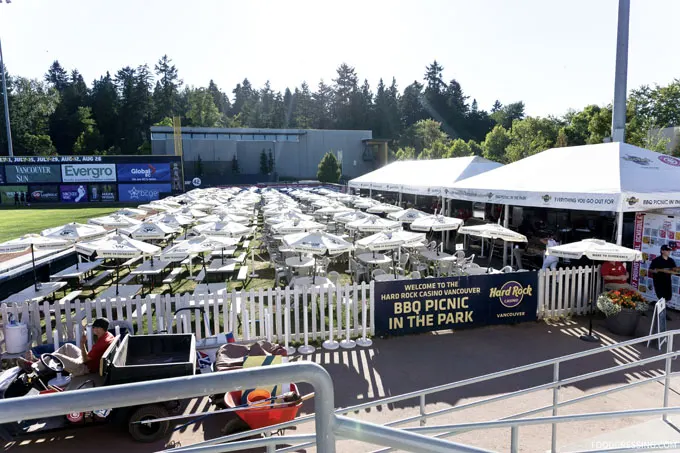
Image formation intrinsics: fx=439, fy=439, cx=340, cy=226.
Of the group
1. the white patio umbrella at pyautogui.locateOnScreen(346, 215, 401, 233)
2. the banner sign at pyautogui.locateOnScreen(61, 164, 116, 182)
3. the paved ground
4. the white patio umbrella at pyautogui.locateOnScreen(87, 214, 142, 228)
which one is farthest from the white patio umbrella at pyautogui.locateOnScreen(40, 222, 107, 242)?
the banner sign at pyautogui.locateOnScreen(61, 164, 116, 182)

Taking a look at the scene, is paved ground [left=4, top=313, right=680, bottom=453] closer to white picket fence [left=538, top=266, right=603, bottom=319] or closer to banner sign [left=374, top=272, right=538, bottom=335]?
banner sign [left=374, top=272, right=538, bottom=335]

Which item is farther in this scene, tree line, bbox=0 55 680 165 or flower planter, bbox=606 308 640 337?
tree line, bbox=0 55 680 165

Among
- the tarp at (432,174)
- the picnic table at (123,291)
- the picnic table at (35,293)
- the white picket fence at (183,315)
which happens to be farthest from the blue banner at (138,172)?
the white picket fence at (183,315)

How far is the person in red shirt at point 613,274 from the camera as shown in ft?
33.2

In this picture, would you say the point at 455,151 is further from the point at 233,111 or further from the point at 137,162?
the point at 233,111

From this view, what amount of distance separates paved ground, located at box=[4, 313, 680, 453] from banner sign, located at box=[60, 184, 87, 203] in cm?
4327

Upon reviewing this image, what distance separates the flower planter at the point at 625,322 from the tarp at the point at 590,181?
296 centimetres

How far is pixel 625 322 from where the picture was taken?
8.91 m

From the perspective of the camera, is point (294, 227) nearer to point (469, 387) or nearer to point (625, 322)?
point (469, 387)

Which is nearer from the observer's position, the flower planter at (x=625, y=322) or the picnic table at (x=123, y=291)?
the flower planter at (x=625, y=322)

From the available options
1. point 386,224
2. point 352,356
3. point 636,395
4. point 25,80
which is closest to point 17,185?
point 386,224

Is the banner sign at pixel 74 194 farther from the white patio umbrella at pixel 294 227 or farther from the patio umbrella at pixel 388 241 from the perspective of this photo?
the patio umbrella at pixel 388 241

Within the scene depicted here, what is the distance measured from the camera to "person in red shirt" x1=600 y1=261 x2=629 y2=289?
1011cm

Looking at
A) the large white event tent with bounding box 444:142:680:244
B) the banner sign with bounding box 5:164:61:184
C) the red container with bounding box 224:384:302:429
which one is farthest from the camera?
the banner sign with bounding box 5:164:61:184
